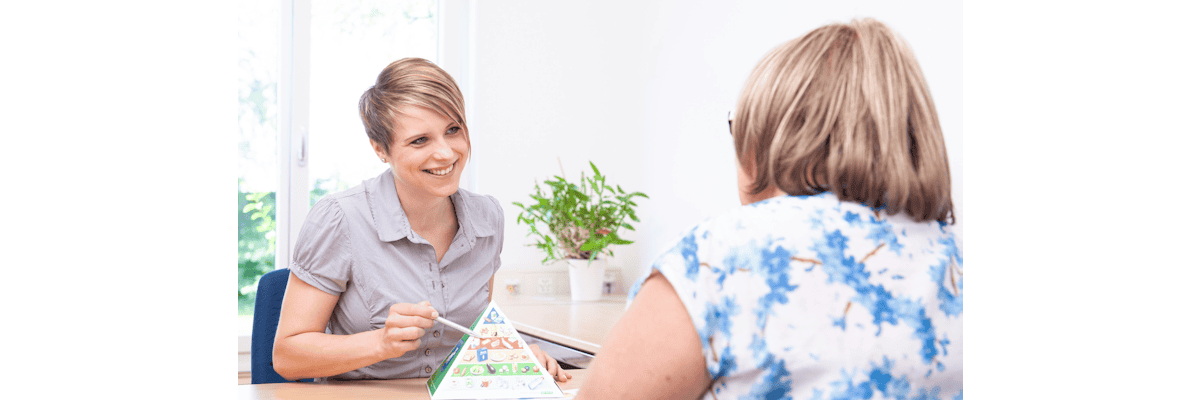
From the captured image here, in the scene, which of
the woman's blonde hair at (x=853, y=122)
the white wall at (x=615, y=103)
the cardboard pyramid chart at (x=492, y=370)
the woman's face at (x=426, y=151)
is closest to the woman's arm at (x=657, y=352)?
the woman's blonde hair at (x=853, y=122)

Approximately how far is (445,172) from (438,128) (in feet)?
0.28

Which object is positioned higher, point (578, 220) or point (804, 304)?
point (804, 304)

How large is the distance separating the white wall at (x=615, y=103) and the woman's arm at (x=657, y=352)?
83.4 inches

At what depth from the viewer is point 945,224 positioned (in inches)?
30.2

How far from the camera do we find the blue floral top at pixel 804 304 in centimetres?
68

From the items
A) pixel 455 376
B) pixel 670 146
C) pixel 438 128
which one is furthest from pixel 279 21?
pixel 455 376

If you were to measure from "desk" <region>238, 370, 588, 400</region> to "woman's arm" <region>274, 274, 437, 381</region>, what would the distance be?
0.04 meters

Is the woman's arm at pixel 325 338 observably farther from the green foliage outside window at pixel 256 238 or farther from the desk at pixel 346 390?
the green foliage outside window at pixel 256 238

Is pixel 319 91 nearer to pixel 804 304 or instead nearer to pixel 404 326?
pixel 404 326

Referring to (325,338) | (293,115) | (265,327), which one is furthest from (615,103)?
(325,338)

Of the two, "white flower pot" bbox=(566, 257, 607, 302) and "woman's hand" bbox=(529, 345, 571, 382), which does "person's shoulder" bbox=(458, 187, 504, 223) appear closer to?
"woman's hand" bbox=(529, 345, 571, 382)

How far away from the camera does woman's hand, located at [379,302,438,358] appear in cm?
123

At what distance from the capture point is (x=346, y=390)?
1.29m

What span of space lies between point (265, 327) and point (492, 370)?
72 centimetres
